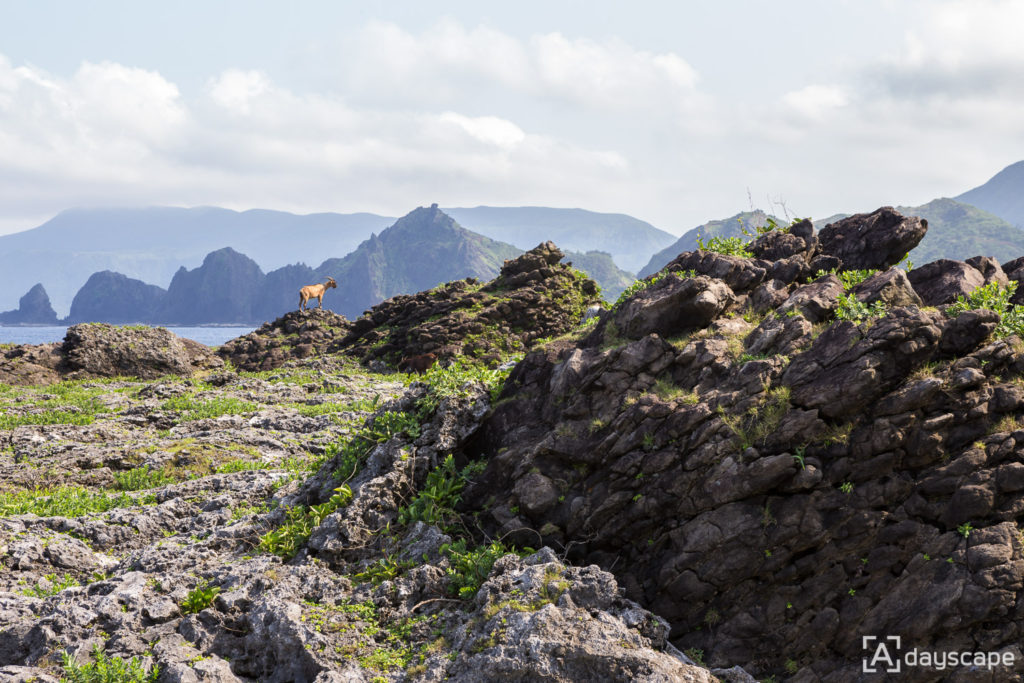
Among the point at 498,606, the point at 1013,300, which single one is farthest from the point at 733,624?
the point at 1013,300

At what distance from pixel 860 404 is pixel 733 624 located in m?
4.27

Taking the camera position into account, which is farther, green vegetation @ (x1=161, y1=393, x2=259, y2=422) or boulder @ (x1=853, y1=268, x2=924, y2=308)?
green vegetation @ (x1=161, y1=393, x2=259, y2=422)

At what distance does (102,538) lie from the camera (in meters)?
14.9

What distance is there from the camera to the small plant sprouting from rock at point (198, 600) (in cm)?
1150

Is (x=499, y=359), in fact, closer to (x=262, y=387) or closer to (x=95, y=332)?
(x=262, y=387)

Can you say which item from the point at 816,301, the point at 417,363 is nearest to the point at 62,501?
the point at 816,301

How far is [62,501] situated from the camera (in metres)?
16.6

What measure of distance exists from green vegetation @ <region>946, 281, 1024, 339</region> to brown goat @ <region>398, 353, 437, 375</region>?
28.0 m

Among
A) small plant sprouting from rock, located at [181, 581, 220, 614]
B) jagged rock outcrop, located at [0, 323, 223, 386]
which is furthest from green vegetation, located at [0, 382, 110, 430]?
small plant sprouting from rock, located at [181, 581, 220, 614]

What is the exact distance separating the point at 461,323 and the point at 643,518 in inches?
1110

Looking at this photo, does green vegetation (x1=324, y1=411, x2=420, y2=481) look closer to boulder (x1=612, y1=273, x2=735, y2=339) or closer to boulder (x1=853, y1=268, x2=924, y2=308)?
boulder (x1=612, y1=273, x2=735, y2=339)

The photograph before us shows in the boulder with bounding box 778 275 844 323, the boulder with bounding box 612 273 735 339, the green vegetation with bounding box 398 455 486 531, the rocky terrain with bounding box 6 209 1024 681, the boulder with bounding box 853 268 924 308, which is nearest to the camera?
the rocky terrain with bounding box 6 209 1024 681

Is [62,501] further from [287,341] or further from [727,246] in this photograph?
[287,341]

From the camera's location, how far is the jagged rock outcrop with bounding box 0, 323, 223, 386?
113 ft
